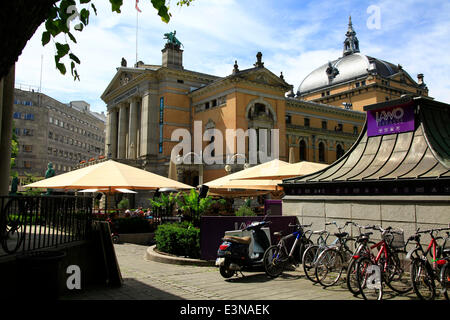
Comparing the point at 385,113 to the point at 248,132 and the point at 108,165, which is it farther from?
the point at 248,132

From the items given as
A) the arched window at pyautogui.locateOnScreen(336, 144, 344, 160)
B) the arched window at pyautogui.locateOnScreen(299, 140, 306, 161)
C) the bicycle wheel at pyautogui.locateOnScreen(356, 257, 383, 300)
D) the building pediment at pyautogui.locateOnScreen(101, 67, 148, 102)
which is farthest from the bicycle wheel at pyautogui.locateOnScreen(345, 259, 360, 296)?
the arched window at pyautogui.locateOnScreen(336, 144, 344, 160)

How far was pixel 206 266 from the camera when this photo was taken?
966 centimetres

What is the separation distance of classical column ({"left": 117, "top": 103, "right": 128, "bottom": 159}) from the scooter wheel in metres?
42.5

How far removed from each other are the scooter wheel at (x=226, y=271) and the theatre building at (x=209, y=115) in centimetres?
2353

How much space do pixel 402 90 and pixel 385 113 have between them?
2135 inches

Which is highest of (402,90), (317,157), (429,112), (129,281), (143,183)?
(402,90)

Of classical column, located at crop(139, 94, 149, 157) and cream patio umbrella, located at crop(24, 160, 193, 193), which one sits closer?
cream patio umbrella, located at crop(24, 160, 193, 193)

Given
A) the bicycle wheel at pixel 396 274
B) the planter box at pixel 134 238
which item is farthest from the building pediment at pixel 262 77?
the bicycle wheel at pixel 396 274

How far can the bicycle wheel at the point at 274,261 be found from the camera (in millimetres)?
8320

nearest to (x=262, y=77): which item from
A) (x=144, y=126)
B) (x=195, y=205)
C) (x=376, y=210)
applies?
(x=144, y=126)

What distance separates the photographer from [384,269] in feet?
21.9

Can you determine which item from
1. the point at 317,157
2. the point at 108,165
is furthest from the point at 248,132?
the point at 108,165

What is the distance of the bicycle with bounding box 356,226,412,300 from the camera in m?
6.28

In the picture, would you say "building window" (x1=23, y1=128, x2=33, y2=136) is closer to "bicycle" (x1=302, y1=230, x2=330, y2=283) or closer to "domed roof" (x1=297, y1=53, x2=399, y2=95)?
"domed roof" (x1=297, y1=53, x2=399, y2=95)
